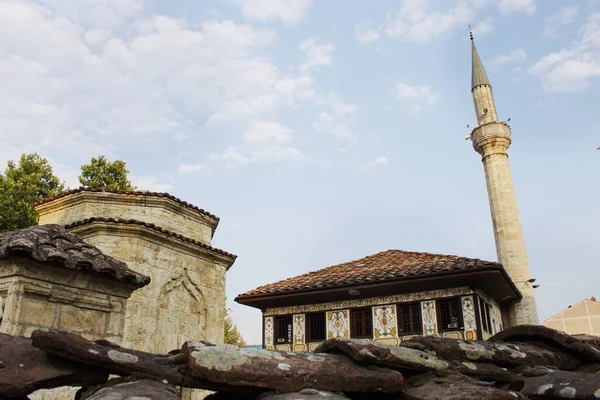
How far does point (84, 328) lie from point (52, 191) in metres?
20.3

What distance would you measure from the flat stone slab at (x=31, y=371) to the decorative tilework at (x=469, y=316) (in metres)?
10.8

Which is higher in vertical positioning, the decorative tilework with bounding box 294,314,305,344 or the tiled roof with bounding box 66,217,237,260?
the tiled roof with bounding box 66,217,237,260

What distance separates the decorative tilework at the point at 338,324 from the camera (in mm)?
12762

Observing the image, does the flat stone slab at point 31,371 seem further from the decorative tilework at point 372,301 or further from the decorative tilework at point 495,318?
the decorative tilework at point 495,318

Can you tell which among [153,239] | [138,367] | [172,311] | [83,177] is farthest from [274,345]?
[83,177]

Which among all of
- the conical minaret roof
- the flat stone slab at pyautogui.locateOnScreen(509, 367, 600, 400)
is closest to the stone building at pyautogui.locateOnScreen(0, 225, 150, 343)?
the flat stone slab at pyautogui.locateOnScreen(509, 367, 600, 400)

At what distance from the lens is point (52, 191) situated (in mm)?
22906

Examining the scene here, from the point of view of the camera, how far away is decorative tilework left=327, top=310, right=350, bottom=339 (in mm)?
12762

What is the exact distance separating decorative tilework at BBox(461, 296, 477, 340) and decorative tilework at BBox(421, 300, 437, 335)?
723 millimetres

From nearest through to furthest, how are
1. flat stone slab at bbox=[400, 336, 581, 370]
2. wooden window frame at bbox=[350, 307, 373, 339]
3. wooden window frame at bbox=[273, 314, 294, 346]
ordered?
flat stone slab at bbox=[400, 336, 581, 370] → wooden window frame at bbox=[350, 307, 373, 339] → wooden window frame at bbox=[273, 314, 294, 346]

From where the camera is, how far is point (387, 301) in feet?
40.7

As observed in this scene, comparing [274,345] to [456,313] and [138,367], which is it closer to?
[456,313]

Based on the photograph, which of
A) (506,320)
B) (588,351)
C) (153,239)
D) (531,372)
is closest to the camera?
(531,372)

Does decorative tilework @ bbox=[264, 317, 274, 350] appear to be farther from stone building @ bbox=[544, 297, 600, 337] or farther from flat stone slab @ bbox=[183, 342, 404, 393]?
stone building @ bbox=[544, 297, 600, 337]
